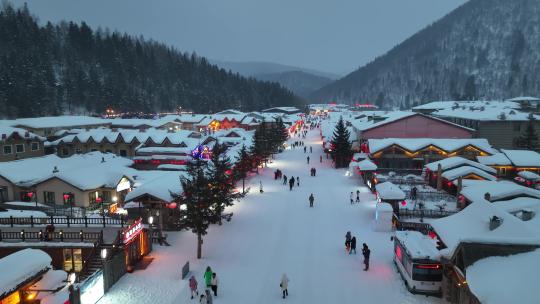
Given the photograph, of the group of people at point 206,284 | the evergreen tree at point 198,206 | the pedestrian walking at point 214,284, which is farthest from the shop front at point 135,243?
the pedestrian walking at point 214,284

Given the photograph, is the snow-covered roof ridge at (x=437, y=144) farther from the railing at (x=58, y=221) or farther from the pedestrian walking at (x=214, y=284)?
the pedestrian walking at (x=214, y=284)

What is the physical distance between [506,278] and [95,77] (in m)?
108

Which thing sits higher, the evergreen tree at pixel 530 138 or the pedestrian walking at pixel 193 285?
the evergreen tree at pixel 530 138

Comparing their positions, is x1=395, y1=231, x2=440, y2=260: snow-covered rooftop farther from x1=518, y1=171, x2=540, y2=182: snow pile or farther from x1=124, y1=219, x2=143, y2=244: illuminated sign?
x1=518, y1=171, x2=540, y2=182: snow pile

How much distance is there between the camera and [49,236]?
19.4 m

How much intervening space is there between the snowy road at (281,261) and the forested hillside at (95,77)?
238ft

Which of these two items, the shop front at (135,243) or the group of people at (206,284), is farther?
the shop front at (135,243)

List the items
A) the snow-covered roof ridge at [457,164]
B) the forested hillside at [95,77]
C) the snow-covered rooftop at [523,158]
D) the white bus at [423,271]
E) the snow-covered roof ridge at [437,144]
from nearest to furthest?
the white bus at [423,271] → the snow-covered roof ridge at [457,164] → the snow-covered rooftop at [523,158] → the snow-covered roof ridge at [437,144] → the forested hillside at [95,77]

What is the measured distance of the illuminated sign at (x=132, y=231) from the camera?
59.5 ft

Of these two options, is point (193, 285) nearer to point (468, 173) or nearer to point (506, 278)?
point (506, 278)

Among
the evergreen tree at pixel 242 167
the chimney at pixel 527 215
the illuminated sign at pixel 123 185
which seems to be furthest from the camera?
the evergreen tree at pixel 242 167

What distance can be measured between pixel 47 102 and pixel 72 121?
22.9 metres

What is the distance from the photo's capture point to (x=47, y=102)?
85250 mm

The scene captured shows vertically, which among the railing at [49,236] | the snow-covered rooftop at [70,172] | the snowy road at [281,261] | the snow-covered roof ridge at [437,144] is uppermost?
the snow-covered roof ridge at [437,144]
